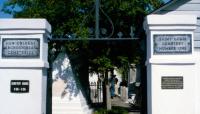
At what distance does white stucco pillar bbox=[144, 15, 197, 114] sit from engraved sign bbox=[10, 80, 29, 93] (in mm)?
2209

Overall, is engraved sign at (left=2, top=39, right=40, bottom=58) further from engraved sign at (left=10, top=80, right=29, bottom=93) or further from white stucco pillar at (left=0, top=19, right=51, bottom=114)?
engraved sign at (left=10, top=80, right=29, bottom=93)

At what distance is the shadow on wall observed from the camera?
1523cm

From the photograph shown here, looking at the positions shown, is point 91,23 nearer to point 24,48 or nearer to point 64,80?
point 64,80

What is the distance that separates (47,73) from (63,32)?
716 cm

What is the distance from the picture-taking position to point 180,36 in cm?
827

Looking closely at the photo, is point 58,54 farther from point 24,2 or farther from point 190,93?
point 190,93

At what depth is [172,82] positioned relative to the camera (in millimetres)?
8219

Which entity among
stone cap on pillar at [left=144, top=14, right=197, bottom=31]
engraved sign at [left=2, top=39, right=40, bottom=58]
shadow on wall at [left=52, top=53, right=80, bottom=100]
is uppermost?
stone cap on pillar at [left=144, top=14, right=197, bottom=31]

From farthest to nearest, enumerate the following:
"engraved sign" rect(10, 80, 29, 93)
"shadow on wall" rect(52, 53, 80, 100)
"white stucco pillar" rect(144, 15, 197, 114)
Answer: "shadow on wall" rect(52, 53, 80, 100) → "engraved sign" rect(10, 80, 29, 93) → "white stucco pillar" rect(144, 15, 197, 114)

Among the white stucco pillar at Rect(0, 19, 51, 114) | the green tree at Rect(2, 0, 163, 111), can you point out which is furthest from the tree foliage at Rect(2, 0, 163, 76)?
the white stucco pillar at Rect(0, 19, 51, 114)

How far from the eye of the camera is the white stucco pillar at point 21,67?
8344mm

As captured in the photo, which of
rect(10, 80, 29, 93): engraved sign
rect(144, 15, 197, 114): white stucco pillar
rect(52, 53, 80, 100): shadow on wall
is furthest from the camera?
rect(52, 53, 80, 100): shadow on wall

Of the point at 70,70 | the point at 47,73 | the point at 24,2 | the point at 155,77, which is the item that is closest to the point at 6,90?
the point at 47,73

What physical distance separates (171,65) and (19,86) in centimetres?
273
